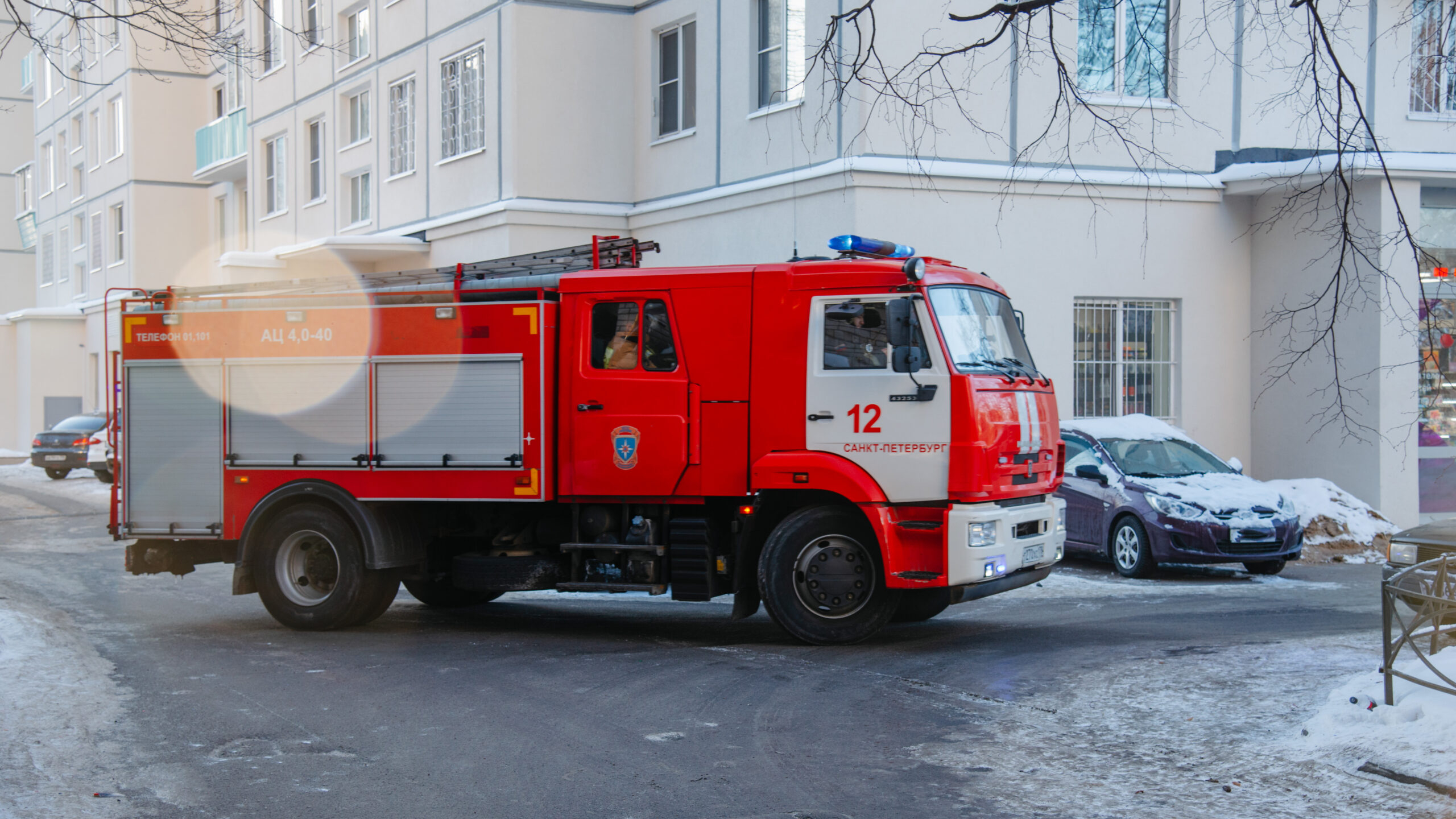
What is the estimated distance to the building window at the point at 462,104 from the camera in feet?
70.7

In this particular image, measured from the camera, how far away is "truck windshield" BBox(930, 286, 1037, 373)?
8.91 metres

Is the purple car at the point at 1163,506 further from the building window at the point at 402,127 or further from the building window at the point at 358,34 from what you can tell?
the building window at the point at 358,34

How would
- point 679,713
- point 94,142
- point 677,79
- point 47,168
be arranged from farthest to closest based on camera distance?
point 47,168 < point 94,142 < point 677,79 < point 679,713

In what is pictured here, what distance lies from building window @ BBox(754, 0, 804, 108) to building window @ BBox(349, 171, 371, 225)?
11.2m

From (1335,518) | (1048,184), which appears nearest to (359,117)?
(1048,184)

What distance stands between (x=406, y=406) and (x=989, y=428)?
14.3 feet

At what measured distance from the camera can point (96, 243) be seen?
1752 inches

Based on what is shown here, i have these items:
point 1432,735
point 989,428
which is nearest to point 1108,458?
point 989,428

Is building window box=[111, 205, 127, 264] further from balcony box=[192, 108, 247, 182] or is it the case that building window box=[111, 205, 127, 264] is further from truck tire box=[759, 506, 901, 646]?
truck tire box=[759, 506, 901, 646]

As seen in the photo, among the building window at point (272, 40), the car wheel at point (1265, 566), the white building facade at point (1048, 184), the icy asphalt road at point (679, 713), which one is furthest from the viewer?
the building window at point (272, 40)

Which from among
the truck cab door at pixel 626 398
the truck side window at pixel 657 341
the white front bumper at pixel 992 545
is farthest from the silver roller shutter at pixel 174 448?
the white front bumper at pixel 992 545

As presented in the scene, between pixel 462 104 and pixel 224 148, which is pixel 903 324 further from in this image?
pixel 224 148

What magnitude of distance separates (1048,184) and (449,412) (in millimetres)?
9888

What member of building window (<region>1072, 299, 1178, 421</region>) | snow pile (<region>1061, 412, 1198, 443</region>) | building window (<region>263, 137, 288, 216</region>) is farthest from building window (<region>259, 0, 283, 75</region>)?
snow pile (<region>1061, 412, 1198, 443</region>)
